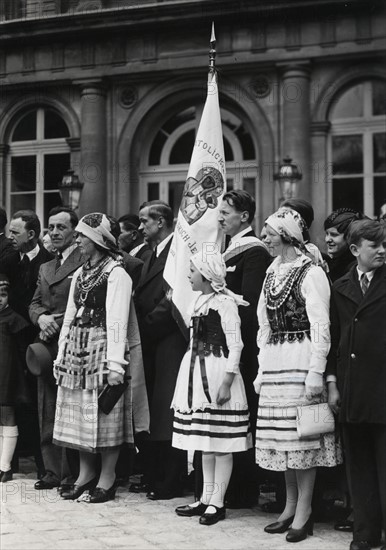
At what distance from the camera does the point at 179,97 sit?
15133 millimetres

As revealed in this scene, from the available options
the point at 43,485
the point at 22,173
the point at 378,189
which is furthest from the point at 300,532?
the point at 22,173

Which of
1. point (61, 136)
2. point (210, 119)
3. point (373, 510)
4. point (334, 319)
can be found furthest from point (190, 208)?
point (61, 136)

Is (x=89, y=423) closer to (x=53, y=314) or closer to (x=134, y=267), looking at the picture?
(x=53, y=314)

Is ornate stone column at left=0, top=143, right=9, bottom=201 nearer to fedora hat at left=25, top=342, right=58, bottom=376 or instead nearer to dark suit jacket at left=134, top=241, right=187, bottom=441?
fedora hat at left=25, top=342, right=58, bottom=376

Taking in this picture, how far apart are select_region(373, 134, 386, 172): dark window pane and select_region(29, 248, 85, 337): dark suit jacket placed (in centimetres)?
876

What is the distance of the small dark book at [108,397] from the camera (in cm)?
579

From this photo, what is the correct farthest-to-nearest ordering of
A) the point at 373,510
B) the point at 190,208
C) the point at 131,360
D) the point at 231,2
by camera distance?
the point at 231,2
the point at 190,208
the point at 131,360
the point at 373,510

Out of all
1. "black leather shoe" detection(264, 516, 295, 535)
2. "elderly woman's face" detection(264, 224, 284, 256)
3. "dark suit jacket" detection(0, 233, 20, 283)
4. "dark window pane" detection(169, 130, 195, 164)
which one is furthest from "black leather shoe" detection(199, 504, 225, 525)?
"dark window pane" detection(169, 130, 195, 164)

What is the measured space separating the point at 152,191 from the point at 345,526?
1118 centimetres

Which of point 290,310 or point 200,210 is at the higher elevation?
point 200,210

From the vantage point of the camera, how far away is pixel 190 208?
6453 mm

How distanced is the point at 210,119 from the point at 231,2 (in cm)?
812

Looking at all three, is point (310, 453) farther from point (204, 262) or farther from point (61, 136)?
point (61, 136)

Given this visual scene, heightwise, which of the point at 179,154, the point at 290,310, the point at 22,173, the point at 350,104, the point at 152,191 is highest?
the point at 350,104
